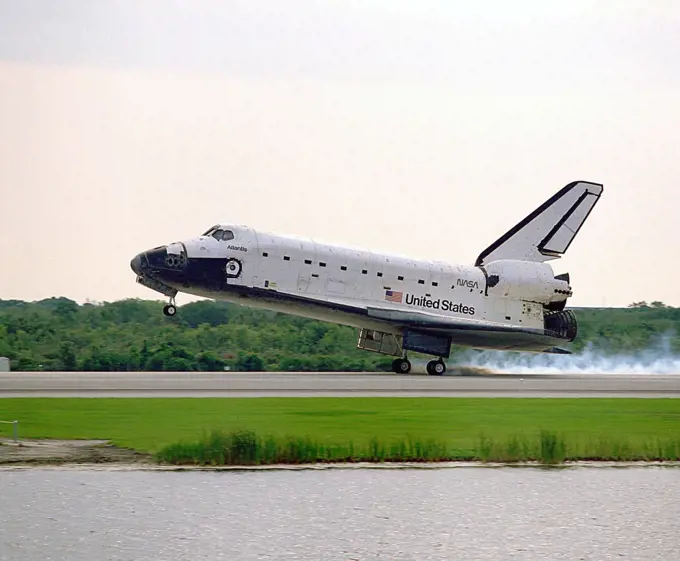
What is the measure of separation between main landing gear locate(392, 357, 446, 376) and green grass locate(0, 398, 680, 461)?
13814mm

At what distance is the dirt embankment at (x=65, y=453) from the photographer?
2212 centimetres

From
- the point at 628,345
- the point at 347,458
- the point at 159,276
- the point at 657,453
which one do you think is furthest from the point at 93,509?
the point at 628,345

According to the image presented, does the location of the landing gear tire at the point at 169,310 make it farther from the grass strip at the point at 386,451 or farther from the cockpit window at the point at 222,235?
the grass strip at the point at 386,451

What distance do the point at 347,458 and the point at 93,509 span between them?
538cm

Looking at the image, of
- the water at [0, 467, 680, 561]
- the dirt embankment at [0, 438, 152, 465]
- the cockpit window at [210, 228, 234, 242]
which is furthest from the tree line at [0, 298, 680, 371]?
the water at [0, 467, 680, 561]

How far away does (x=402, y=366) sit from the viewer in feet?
153

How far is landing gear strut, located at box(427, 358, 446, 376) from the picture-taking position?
4616cm

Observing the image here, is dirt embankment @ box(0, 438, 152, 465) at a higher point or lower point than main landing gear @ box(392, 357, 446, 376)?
lower

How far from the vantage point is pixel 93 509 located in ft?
62.8

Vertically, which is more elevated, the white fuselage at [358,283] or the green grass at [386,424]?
the white fuselage at [358,283]

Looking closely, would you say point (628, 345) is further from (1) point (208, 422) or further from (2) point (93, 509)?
(2) point (93, 509)

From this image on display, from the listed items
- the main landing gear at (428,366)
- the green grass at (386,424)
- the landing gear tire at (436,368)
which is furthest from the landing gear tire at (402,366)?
the green grass at (386,424)

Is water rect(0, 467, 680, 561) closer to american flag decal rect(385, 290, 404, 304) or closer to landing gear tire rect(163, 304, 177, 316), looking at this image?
landing gear tire rect(163, 304, 177, 316)

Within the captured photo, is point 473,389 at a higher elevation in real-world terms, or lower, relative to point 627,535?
higher
